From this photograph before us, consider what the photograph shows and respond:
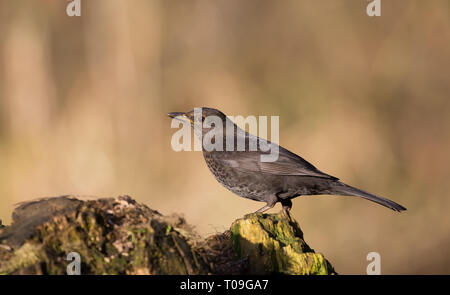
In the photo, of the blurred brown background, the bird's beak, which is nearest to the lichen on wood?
the bird's beak

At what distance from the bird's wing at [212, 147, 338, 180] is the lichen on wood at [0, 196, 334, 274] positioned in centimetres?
183

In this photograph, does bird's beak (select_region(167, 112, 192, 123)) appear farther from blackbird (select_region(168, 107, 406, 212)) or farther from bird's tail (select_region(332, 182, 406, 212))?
bird's tail (select_region(332, 182, 406, 212))

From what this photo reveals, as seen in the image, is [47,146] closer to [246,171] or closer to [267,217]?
[246,171]

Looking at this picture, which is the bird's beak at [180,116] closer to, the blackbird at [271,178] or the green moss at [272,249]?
the blackbird at [271,178]

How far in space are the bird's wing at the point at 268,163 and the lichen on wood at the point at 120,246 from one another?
6.00 feet

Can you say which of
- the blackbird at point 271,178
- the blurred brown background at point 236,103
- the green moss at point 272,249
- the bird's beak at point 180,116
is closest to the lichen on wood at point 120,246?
the green moss at point 272,249

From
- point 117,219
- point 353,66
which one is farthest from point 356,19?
point 117,219

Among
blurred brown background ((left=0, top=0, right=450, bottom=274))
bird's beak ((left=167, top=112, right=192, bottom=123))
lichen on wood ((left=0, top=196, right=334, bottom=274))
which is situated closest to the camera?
lichen on wood ((left=0, top=196, right=334, bottom=274))

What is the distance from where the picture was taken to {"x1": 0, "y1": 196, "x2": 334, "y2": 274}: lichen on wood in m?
2.25

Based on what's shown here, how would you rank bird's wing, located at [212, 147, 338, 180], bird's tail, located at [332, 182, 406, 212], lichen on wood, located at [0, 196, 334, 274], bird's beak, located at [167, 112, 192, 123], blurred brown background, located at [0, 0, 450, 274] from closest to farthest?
1. lichen on wood, located at [0, 196, 334, 274]
2. bird's tail, located at [332, 182, 406, 212]
3. bird's wing, located at [212, 147, 338, 180]
4. bird's beak, located at [167, 112, 192, 123]
5. blurred brown background, located at [0, 0, 450, 274]

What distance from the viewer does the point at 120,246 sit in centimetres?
237

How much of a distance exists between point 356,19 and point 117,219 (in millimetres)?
5373

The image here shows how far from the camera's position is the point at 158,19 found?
682cm

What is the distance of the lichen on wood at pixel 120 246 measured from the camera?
2248 mm
